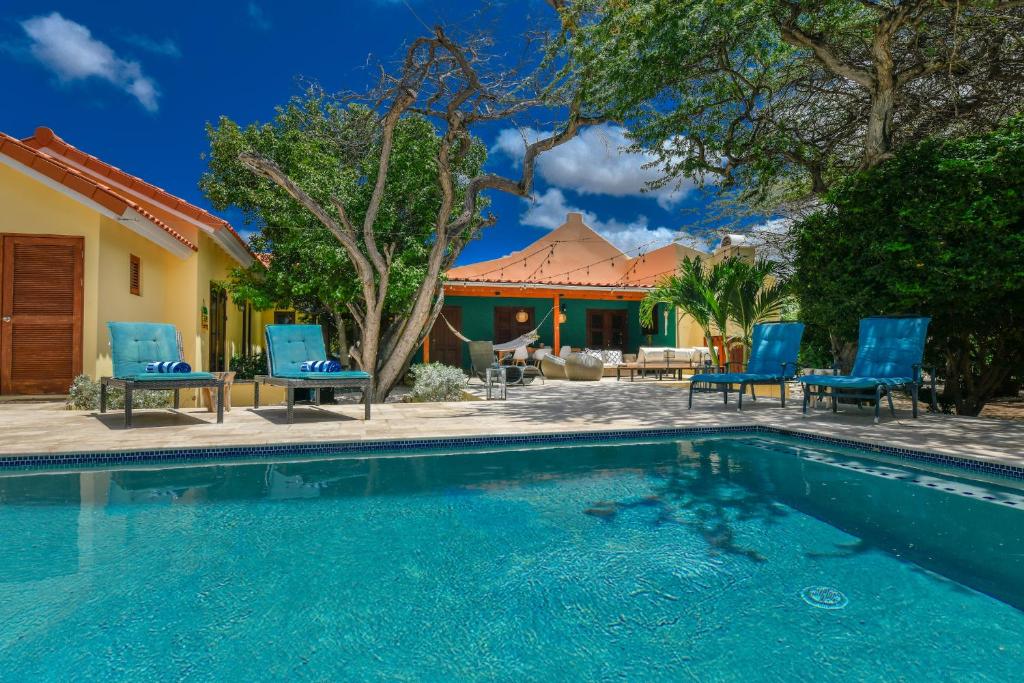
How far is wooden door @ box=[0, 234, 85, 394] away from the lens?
729cm

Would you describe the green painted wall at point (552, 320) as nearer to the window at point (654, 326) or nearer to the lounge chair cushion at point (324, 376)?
the window at point (654, 326)

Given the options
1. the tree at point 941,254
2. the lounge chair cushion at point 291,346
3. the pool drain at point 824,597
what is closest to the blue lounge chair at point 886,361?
the tree at point 941,254

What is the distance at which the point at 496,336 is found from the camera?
17172 millimetres

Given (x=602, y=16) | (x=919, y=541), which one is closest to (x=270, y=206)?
(x=602, y=16)

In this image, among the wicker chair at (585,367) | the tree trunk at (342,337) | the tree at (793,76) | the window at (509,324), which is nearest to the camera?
the tree at (793,76)

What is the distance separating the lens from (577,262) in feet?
71.8

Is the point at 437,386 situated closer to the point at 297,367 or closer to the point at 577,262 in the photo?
the point at 297,367

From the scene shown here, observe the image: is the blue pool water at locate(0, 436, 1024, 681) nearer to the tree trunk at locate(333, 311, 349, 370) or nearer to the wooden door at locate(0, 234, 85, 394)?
the wooden door at locate(0, 234, 85, 394)

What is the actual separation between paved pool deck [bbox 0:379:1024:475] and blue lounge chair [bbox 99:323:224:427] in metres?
0.35

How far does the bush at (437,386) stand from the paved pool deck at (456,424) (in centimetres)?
52

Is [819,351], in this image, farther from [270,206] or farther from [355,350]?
[270,206]

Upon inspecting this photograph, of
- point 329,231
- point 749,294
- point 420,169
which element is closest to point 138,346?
point 329,231

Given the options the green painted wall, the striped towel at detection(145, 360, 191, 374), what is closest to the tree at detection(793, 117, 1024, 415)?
the striped towel at detection(145, 360, 191, 374)

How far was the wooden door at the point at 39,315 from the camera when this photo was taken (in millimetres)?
7289
